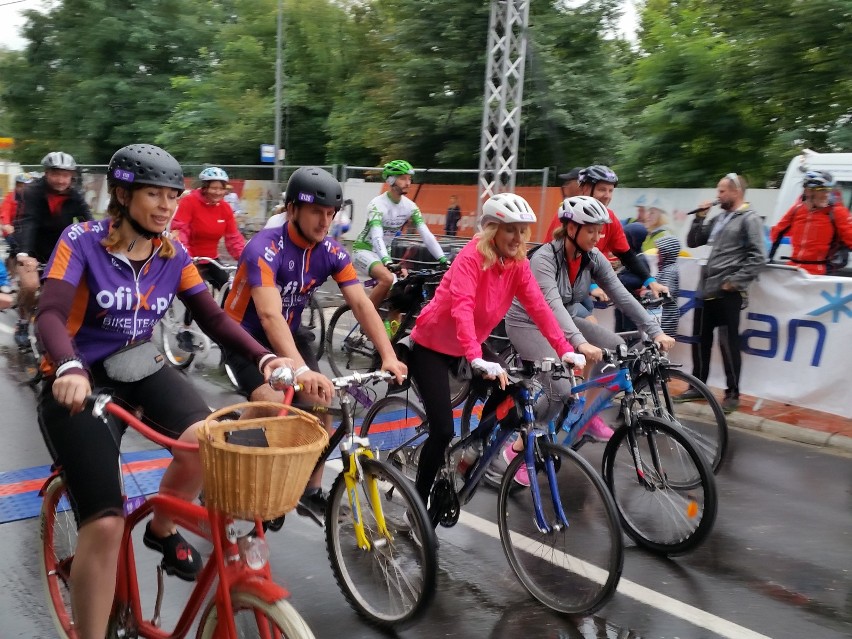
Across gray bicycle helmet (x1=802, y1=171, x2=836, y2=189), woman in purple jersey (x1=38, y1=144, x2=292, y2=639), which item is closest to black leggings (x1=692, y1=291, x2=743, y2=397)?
gray bicycle helmet (x1=802, y1=171, x2=836, y2=189)

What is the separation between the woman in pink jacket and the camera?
437 cm

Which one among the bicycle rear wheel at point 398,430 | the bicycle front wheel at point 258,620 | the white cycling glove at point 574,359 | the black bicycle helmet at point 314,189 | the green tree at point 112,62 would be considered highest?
the green tree at point 112,62

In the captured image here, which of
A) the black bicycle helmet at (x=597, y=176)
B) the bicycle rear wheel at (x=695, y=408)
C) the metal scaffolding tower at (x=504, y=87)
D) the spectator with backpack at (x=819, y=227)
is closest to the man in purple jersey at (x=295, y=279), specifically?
the bicycle rear wheel at (x=695, y=408)

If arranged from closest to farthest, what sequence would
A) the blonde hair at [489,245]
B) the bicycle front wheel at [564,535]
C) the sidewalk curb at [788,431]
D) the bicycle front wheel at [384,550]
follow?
the bicycle front wheel at [384,550], the bicycle front wheel at [564,535], the blonde hair at [489,245], the sidewalk curb at [788,431]

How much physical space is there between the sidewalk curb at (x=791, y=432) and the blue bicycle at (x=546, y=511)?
11.7ft

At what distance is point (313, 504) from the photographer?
4.50 meters

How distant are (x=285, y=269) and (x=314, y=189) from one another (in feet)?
1.65

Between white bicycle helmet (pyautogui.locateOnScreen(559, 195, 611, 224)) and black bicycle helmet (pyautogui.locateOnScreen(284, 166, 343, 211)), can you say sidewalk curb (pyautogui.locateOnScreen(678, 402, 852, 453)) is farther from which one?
black bicycle helmet (pyautogui.locateOnScreen(284, 166, 343, 211))

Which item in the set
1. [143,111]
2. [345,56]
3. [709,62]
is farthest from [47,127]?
[709,62]

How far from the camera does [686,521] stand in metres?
4.62

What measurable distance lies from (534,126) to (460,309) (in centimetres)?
1944

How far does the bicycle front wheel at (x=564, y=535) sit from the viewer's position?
12.5 feet

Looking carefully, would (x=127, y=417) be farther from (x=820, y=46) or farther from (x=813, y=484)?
(x=820, y=46)

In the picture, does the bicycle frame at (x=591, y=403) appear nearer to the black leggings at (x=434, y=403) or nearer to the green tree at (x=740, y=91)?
the black leggings at (x=434, y=403)
